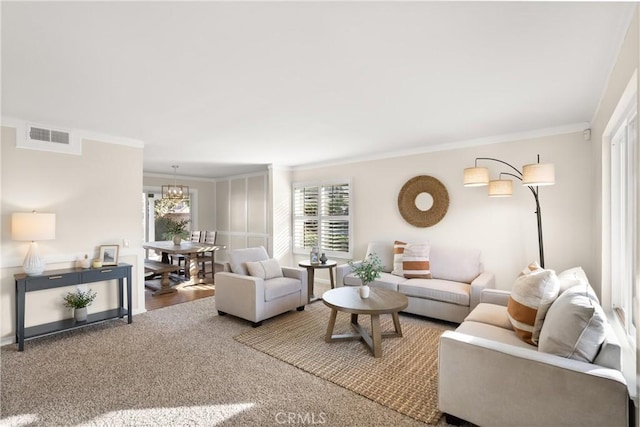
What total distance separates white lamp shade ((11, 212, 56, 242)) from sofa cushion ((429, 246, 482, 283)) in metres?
4.58

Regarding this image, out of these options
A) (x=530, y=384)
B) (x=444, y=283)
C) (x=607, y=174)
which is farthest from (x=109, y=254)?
(x=607, y=174)

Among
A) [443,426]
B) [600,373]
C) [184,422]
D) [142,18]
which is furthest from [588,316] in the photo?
[142,18]

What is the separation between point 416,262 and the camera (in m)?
4.23

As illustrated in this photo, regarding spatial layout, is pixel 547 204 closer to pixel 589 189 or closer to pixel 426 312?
pixel 589 189

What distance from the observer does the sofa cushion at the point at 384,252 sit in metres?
4.68

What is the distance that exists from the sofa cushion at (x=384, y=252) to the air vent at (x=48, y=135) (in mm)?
4178

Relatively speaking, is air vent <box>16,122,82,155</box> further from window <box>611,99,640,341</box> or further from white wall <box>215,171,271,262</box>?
window <box>611,99,640,341</box>

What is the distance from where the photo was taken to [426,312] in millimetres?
3807

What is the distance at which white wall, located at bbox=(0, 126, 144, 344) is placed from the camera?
10.6 feet

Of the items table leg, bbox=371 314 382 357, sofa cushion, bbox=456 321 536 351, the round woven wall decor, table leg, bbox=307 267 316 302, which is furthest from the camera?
table leg, bbox=307 267 316 302

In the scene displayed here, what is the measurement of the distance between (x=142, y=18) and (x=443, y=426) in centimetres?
296

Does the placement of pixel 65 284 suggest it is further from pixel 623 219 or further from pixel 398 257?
pixel 623 219

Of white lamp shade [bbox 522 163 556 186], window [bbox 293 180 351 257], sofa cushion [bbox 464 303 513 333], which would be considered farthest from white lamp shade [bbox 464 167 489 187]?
window [bbox 293 180 351 257]

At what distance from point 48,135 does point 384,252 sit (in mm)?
4540
